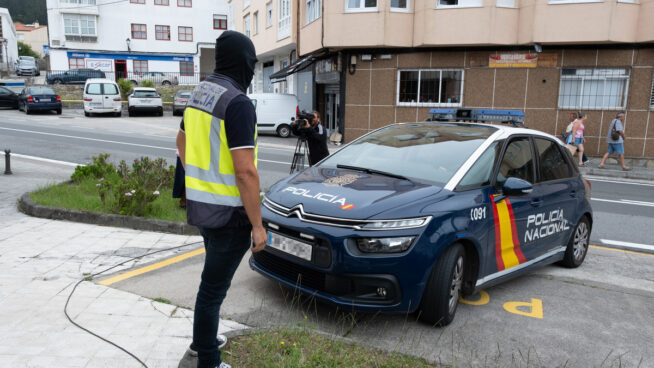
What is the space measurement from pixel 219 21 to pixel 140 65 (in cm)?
949

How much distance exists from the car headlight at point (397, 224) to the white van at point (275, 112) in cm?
1892

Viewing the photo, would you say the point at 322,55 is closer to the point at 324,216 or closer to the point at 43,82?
the point at 324,216

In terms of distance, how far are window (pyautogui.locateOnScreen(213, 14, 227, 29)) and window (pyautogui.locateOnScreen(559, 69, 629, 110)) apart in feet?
140

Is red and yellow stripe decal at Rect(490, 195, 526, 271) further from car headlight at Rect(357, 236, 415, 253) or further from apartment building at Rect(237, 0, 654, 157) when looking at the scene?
apartment building at Rect(237, 0, 654, 157)

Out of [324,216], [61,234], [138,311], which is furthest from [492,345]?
[61,234]

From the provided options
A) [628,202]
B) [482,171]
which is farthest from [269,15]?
[482,171]

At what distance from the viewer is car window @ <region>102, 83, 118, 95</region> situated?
2628 centimetres

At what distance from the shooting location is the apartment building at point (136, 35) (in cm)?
4750

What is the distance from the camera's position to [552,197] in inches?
198

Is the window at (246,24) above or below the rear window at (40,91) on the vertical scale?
above

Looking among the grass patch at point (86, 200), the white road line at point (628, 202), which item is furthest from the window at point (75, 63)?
the white road line at point (628, 202)

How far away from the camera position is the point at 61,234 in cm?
594

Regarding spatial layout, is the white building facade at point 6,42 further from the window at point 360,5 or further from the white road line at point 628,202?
the white road line at point 628,202

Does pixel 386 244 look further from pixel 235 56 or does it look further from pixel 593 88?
pixel 593 88
